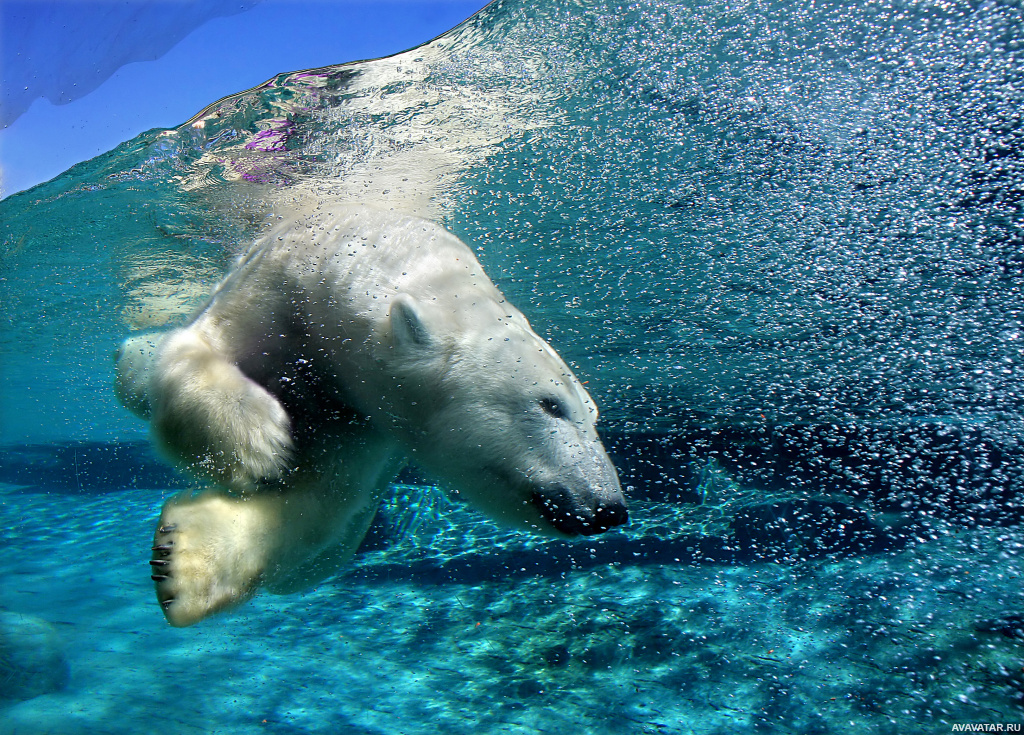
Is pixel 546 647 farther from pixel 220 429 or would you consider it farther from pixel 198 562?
pixel 220 429

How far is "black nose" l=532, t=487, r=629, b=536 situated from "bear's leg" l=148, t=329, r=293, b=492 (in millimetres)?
823

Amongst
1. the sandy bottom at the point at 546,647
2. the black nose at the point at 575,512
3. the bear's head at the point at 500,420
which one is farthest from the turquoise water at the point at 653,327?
Result: the black nose at the point at 575,512

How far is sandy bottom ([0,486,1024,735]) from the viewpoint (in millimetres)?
3414

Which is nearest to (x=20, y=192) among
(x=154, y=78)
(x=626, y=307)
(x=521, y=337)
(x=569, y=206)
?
(x=154, y=78)

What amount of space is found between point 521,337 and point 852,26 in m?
2.79

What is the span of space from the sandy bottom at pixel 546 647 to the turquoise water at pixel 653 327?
3 centimetres

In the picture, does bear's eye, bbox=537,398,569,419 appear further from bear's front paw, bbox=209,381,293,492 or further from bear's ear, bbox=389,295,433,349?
bear's front paw, bbox=209,381,293,492

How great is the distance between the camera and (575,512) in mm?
1495

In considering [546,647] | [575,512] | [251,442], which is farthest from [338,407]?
[546,647]

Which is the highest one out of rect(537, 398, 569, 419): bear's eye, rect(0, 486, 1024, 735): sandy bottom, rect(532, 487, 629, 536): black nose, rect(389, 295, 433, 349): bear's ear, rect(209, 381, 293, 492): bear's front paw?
rect(389, 295, 433, 349): bear's ear

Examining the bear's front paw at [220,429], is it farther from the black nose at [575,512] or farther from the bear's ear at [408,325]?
the black nose at [575,512]

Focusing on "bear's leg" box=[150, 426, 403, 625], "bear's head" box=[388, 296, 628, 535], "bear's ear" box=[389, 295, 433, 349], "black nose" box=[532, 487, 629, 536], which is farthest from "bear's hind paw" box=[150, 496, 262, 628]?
"black nose" box=[532, 487, 629, 536]

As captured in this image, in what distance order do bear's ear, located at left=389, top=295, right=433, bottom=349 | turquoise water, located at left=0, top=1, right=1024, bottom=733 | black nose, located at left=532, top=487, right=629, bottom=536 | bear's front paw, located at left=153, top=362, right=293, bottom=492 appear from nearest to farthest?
black nose, located at left=532, top=487, right=629, bottom=536 < bear's front paw, located at left=153, top=362, right=293, bottom=492 < bear's ear, located at left=389, top=295, right=433, bottom=349 < turquoise water, located at left=0, top=1, right=1024, bottom=733

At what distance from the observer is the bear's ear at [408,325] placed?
173cm
